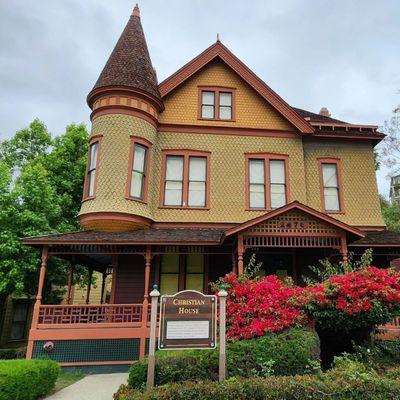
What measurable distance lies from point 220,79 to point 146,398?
1434cm

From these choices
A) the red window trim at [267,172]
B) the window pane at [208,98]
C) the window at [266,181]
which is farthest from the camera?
the window pane at [208,98]

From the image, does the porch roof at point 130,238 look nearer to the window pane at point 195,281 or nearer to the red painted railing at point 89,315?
the window pane at point 195,281

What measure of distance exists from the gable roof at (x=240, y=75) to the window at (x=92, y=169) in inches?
151

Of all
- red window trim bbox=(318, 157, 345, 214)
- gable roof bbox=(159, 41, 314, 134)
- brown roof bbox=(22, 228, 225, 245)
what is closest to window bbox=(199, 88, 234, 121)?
gable roof bbox=(159, 41, 314, 134)

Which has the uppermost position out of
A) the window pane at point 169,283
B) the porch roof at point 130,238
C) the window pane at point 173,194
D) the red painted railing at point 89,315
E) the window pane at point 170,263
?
the window pane at point 173,194

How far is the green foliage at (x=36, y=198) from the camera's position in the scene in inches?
633

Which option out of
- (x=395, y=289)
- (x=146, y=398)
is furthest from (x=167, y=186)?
(x=146, y=398)

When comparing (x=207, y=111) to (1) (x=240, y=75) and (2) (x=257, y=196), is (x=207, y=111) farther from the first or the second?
(2) (x=257, y=196)

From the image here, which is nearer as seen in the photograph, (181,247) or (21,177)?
(181,247)

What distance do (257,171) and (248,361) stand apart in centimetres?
962

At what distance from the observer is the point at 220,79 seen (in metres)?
16.9

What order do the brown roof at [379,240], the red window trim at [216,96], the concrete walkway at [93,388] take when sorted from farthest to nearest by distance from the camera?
the red window trim at [216,96], the brown roof at [379,240], the concrete walkway at [93,388]

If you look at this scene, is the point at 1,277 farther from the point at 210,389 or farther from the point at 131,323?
the point at 210,389

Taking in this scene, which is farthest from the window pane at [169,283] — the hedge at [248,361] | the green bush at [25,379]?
the green bush at [25,379]
